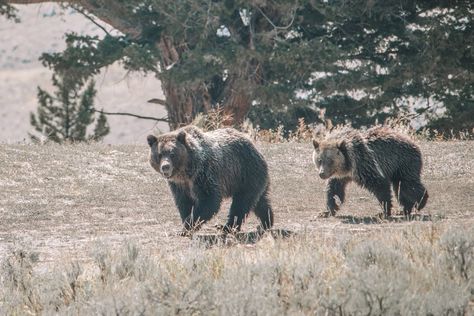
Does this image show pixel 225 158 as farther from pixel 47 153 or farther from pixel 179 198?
pixel 47 153

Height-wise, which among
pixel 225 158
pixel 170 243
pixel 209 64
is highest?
pixel 209 64

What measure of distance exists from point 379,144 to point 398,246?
397 centimetres

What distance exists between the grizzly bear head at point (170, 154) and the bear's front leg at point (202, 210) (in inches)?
14.8

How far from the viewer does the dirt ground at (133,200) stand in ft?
36.6

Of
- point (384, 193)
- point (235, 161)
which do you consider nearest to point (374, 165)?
point (384, 193)

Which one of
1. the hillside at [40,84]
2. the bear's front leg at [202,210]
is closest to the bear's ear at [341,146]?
the bear's front leg at [202,210]

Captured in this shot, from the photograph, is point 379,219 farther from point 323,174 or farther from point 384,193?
point 323,174

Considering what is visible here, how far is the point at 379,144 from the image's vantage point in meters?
12.7

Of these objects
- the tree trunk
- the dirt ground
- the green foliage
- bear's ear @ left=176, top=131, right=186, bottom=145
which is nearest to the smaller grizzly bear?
the dirt ground

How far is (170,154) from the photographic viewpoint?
1086cm

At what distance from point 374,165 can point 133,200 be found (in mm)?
3605

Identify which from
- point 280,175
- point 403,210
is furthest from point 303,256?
point 280,175

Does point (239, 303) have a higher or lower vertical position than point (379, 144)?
lower

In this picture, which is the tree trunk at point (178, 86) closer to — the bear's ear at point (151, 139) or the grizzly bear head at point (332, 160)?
the grizzly bear head at point (332, 160)
